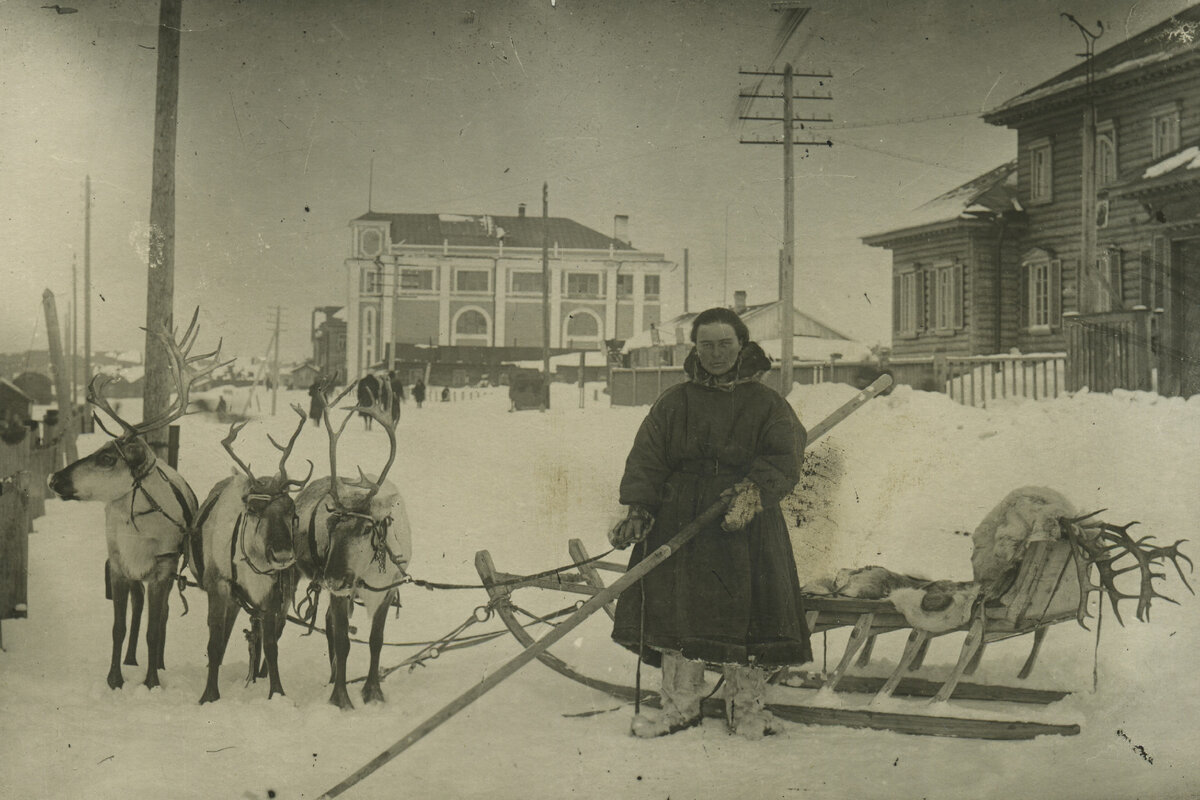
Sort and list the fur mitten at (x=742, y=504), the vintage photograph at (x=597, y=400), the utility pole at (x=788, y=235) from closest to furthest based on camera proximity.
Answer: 1. the fur mitten at (x=742, y=504)
2. the vintage photograph at (x=597, y=400)
3. the utility pole at (x=788, y=235)

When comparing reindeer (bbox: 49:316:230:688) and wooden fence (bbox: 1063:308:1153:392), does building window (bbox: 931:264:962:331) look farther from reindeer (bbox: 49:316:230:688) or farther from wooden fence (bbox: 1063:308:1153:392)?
reindeer (bbox: 49:316:230:688)

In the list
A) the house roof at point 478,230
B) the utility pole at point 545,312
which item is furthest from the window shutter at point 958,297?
the utility pole at point 545,312

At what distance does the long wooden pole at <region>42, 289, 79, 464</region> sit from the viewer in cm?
321

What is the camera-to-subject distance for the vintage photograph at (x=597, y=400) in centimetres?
288

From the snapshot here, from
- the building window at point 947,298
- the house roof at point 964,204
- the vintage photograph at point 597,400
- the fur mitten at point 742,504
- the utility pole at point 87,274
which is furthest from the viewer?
the building window at point 947,298

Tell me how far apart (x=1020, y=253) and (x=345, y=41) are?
9.96 feet

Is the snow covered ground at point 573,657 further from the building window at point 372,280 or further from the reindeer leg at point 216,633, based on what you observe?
the building window at point 372,280

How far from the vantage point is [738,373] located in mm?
2918

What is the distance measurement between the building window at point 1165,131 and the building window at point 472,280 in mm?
2862

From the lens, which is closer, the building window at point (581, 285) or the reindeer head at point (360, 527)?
the reindeer head at point (360, 527)

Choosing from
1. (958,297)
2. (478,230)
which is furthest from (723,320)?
(958,297)

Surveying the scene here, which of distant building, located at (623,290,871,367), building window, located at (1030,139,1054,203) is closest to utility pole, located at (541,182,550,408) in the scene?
distant building, located at (623,290,871,367)

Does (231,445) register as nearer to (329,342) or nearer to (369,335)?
(329,342)

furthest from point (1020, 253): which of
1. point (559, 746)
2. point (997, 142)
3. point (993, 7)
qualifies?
point (559, 746)
